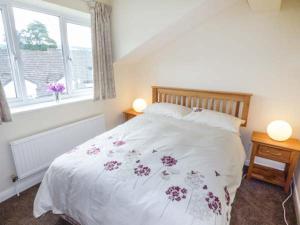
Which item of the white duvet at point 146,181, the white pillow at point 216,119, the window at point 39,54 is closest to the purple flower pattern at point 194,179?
the white duvet at point 146,181

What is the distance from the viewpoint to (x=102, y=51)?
8.51 ft

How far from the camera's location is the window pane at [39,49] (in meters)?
2.06

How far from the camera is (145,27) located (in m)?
2.48

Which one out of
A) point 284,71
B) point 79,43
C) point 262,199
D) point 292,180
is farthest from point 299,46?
point 79,43

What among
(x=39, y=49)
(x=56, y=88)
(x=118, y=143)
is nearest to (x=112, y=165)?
(x=118, y=143)

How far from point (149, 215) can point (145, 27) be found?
227 cm

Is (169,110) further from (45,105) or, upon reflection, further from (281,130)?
(45,105)

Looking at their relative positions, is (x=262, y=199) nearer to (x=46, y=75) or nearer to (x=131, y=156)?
(x=131, y=156)

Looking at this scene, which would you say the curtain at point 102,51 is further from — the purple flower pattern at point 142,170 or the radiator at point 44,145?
the purple flower pattern at point 142,170

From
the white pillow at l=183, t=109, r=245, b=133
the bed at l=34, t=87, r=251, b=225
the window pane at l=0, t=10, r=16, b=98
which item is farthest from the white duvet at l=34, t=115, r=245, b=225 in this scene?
the window pane at l=0, t=10, r=16, b=98

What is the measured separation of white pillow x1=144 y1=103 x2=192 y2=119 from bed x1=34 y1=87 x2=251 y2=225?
482 mm

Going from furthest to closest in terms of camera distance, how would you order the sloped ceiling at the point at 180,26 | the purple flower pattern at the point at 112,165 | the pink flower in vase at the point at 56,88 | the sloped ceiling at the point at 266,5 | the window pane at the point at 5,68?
1. the pink flower in vase at the point at 56,88
2. the sloped ceiling at the point at 180,26
3. the window pane at the point at 5,68
4. the sloped ceiling at the point at 266,5
5. the purple flower pattern at the point at 112,165

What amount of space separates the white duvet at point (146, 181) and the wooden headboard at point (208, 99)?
704 mm

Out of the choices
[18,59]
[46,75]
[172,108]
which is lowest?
[172,108]
